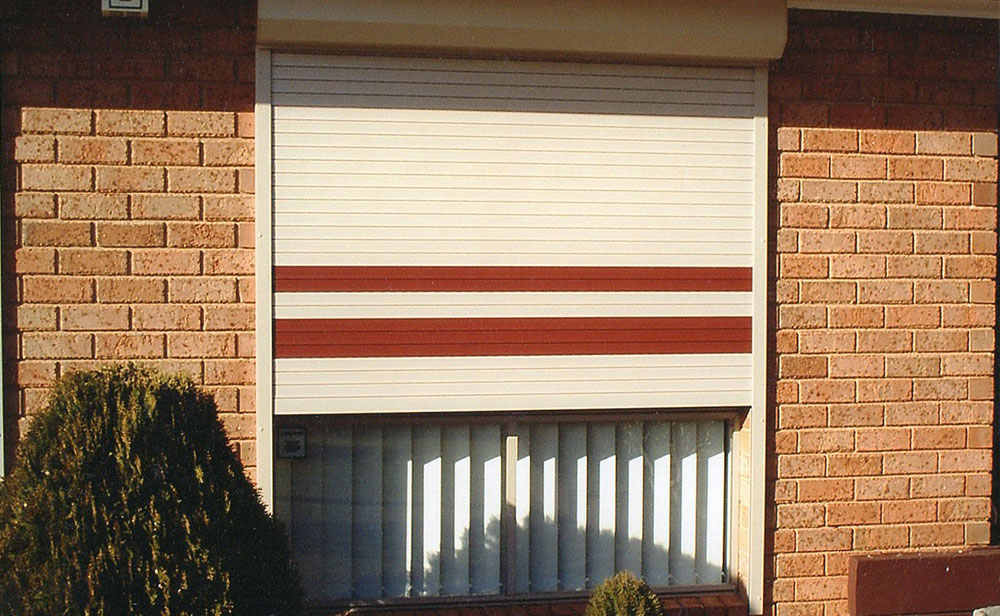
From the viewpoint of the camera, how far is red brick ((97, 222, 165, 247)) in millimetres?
5004

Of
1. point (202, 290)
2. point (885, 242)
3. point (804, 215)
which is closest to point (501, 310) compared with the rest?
point (202, 290)

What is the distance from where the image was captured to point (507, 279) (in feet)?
17.3

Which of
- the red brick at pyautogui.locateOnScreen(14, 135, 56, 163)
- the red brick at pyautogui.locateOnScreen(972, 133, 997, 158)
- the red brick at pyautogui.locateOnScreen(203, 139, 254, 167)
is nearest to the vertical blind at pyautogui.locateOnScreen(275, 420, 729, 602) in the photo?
the red brick at pyautogui.locateOnScreen(203, 139, 254, 167)

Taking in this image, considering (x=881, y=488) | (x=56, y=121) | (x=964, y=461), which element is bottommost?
(x=881, y=488)

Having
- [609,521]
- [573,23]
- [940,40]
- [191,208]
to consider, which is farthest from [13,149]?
[940,40]

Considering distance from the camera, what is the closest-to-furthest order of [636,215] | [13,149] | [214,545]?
[214,545] → [13,149] → [636,215]

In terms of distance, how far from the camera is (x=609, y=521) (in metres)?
5.60

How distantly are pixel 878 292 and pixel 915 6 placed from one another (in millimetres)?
1574

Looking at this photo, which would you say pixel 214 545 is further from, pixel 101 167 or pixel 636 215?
pixel 636 215

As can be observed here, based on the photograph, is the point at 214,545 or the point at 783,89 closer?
the point at 214,545

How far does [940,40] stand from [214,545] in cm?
463

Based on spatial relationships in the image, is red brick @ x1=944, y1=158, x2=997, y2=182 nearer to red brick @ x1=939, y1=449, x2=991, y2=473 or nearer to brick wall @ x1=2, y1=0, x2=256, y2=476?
red brick @ x1=939, y1=449, x2=991, y2=473

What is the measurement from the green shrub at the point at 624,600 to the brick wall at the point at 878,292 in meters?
1.03

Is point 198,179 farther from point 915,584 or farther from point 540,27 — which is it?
point 915,584
